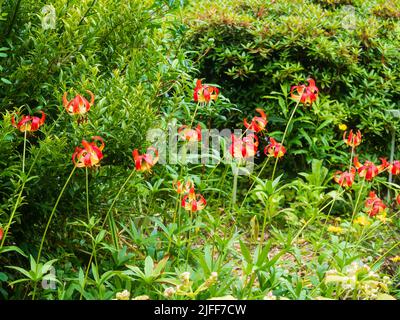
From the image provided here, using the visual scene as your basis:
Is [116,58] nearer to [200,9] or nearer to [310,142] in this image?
[310,142]

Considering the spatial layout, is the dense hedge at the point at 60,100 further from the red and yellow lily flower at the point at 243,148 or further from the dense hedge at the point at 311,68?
the dense hedge at the point at 311,68

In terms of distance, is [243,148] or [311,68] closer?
[243,148]

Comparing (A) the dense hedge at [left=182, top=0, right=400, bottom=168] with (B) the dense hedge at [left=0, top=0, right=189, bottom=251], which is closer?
(B) the dense hedge at [left=0, top=0, right=189, bottom=251]

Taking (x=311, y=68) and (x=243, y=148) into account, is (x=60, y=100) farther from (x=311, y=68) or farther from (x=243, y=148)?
(x=311, y=68)

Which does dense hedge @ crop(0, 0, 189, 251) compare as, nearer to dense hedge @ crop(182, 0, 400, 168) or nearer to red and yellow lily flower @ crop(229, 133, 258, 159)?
red and yellow lily flower @ crop(229, 133, 258, 159)

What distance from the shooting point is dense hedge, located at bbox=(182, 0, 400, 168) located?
420 cm

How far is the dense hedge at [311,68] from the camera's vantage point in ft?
13.8

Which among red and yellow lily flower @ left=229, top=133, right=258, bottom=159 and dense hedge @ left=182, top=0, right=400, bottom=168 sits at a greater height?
dense hedge @ left=182, top=0, right=400, bottom=168

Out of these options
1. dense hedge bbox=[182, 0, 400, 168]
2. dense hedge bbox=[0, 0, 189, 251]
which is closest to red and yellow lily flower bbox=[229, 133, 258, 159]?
dense hedge bbox=[0, 0, 189, 251]

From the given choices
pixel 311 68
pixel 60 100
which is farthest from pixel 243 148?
pixel 311 68

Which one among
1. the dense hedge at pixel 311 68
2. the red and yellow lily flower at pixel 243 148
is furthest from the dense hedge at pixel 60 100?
the dense hedge at pixel 311 68

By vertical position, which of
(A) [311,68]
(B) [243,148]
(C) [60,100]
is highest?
(A) [311,68]

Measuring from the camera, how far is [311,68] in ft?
14.2

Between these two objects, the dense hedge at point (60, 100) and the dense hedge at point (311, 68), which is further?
the dense hedge at point (311, 68)
